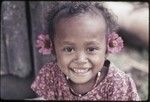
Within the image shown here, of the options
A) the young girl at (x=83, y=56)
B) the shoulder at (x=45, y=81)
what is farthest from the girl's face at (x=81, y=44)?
the shoulder at (x=45, y=81)

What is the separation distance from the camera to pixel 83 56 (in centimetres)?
158

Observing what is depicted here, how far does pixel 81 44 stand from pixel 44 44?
0.21 m

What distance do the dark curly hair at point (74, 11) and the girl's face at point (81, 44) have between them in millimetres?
20

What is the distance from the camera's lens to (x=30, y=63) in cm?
192

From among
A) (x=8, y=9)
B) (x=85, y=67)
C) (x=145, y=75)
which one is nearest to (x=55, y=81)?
(x=85, y=67)

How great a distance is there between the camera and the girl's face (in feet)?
5.14

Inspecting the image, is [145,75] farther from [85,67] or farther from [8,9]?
[8,9]

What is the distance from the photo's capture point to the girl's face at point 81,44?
5.14 feet

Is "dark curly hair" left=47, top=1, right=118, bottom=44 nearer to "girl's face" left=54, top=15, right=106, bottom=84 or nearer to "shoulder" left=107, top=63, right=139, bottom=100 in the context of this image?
"girl's face" left=54, top=15, right=106, bottom=84

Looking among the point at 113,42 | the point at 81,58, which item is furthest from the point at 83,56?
the point at 113,42

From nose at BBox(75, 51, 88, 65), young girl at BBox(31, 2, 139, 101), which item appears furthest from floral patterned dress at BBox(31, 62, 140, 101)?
nose at BBox(75, 51, 88, 65)

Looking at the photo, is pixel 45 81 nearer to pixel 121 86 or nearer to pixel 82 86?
pixel 82 86

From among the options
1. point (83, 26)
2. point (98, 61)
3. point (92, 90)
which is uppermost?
point (83, 26)

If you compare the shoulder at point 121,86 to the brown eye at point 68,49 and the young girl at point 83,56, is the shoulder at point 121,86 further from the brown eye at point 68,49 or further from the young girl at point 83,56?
the brown eye at point 68,49
